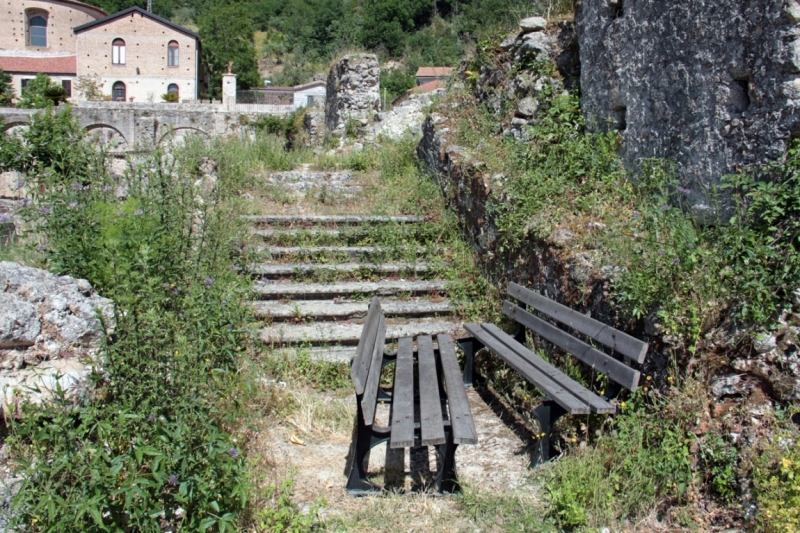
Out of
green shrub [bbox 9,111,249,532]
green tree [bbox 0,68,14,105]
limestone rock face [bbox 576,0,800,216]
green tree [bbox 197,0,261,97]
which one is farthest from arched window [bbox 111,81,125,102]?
limestone rock face [bbox 576,0,800,216]

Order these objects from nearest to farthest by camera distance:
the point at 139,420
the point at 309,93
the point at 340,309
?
the point at 139,420 → the point at 340,309 → the point at 309,93

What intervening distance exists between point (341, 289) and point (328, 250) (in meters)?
0.79

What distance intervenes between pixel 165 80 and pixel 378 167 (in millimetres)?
43477

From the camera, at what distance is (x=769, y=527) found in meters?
2.43

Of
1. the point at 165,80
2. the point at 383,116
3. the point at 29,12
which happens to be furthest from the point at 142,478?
the point at 29,12

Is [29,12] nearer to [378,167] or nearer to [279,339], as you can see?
[378,167]

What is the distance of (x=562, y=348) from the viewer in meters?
4.07

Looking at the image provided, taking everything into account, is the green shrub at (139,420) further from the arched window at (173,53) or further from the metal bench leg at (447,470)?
the arched window at (173,53)

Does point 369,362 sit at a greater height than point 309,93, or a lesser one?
lesser

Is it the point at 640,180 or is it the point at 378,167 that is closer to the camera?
the point at 640,180

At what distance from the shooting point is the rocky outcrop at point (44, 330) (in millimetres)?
2854

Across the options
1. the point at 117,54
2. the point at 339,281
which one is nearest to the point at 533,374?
the point at 339,281

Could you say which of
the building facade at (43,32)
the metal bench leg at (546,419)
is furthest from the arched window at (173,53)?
the metal bench leg at (546,419)

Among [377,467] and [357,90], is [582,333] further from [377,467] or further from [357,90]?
[357,90]
